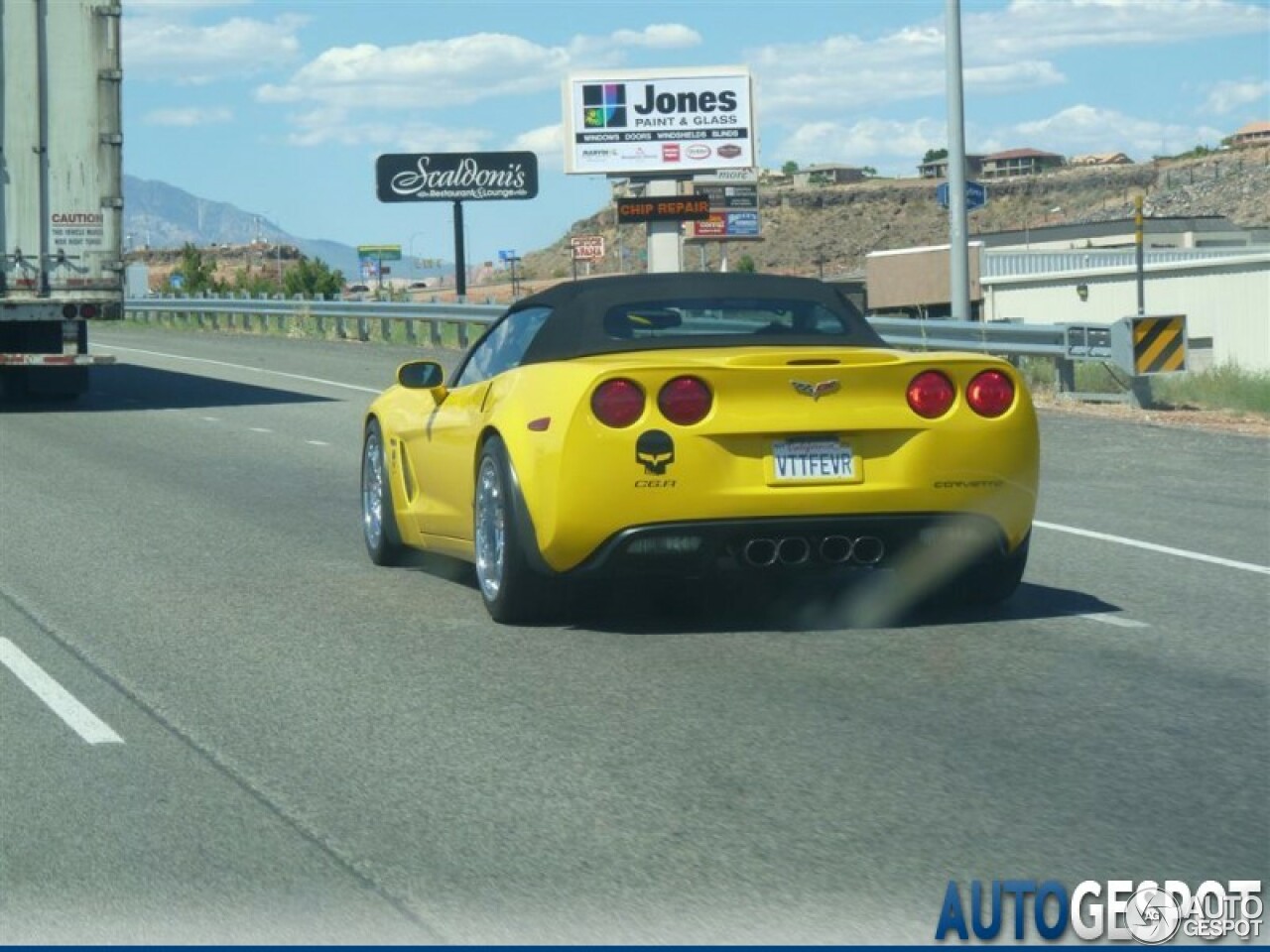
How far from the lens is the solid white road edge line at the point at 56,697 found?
700 centimetres

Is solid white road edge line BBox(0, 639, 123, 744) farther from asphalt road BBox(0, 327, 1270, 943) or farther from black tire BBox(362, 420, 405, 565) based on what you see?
black tire BBox(362, 420, 405, 565)

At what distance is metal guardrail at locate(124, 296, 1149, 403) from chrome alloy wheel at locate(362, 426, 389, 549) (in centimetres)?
947

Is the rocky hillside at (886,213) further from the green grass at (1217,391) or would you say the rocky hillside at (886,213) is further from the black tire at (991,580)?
the black tire at (991,580)

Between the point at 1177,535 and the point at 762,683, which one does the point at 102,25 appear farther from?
the point at 762,683

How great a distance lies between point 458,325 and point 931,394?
27.9 metres

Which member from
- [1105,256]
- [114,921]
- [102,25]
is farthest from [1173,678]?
[1105,256]

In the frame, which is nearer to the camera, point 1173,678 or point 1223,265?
point 1173,678

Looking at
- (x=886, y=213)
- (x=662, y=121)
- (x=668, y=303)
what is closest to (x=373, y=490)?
(x=668, y=303)

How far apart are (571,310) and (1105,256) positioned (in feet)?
187

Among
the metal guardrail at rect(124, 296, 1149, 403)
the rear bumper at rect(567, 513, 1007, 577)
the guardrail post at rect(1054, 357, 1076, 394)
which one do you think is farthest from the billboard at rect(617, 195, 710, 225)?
the rear bumper at rect(567, 513, 1007, 577)

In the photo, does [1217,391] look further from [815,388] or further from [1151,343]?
[815,388]

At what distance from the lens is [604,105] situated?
5228 cm

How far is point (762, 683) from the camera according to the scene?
300 inches

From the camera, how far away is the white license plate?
826cm
